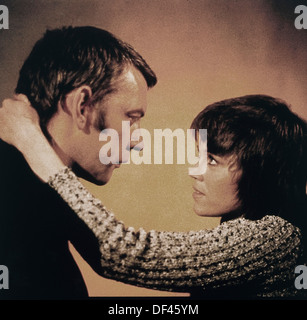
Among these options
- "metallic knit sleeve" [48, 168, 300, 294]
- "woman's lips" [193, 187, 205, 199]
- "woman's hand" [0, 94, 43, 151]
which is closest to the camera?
"metallic knit sleeve" [48, 168, 300, 294]

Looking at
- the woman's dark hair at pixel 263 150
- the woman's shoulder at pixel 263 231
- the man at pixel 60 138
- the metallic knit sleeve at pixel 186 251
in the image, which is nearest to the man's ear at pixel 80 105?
the man at pixel 60 138

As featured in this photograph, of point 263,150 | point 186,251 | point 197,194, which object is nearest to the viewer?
point 186,251

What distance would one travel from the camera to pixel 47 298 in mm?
1548

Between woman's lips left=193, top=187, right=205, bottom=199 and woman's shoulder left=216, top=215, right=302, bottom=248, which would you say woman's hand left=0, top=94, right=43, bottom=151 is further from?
woman's shoulder left=216, top=215, right=302, bottom=248

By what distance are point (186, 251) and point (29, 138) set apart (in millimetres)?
777

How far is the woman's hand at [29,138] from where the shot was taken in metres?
1.42

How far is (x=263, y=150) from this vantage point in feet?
4.95

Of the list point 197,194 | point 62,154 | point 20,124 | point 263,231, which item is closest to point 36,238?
point 62,154

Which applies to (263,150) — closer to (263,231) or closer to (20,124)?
(263,231)

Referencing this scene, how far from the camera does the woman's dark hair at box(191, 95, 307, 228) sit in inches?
59.4

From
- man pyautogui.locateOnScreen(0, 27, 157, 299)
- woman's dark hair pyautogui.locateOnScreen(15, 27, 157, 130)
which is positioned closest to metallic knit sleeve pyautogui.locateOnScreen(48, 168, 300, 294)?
man pyautogui.locateOnScreen(0, 27, 157, 299)

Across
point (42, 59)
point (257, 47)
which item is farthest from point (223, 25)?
point (42, 59)

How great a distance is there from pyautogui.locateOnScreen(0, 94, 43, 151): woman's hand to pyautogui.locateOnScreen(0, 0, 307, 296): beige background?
0.13 meters

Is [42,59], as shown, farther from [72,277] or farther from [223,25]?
[72,277]
